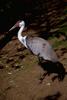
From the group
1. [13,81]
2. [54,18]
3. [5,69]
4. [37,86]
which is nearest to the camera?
[37,86]

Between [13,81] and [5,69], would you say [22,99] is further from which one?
[5,69]

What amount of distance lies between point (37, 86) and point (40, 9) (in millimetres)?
8657

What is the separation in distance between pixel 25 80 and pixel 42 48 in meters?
1.29

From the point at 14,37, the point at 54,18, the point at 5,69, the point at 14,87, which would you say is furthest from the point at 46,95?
the point at 54,18

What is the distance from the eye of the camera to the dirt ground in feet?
27.0

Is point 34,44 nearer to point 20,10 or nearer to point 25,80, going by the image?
point 25,80

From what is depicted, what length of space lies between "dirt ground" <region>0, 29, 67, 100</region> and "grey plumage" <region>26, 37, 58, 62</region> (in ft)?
2.54

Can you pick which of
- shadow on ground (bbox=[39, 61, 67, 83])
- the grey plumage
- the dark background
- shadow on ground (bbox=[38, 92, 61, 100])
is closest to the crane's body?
the grey plumage

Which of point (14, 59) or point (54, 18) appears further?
point (54, 18)

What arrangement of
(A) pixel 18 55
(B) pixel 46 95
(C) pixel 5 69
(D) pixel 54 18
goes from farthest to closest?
(D) pixel 54 18, (A) pixel 18 55, (C) pixel 5 69, (B) pixel 46 95

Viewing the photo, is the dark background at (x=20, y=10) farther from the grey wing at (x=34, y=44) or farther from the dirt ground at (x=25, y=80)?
the grey wing at (x=34, y=44)

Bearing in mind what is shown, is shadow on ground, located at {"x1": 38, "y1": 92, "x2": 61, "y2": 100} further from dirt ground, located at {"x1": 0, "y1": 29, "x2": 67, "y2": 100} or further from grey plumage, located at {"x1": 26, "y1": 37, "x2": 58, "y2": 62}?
grey plumage, located at {"x1": 26, "y1": 37, "x2": 58, "y2": 62}

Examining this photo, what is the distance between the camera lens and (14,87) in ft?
29.5

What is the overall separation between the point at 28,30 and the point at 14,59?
3121 millimetres
